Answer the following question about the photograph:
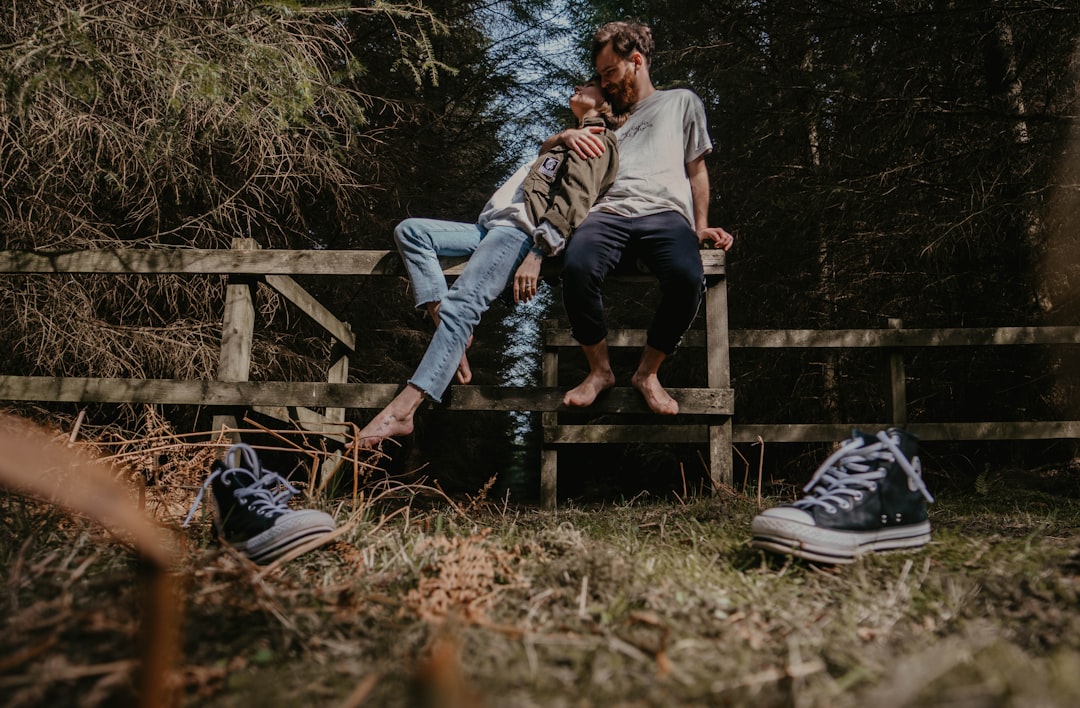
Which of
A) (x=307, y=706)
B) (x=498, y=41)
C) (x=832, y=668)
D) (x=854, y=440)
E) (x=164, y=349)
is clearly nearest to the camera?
(x=307, y=706)

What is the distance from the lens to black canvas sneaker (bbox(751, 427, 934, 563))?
1.55m

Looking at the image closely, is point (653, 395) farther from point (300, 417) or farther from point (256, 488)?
point (300, 417)

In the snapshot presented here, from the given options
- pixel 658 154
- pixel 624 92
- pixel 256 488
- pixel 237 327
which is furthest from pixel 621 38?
pixel 256 488

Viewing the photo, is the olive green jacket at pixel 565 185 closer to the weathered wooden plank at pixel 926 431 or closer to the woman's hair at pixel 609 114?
the woman's hair at pixel 609 114

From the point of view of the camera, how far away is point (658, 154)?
3117mm

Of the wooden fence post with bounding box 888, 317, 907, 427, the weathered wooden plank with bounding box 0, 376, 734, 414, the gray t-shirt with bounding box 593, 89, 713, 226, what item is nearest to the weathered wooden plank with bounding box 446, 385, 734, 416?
the weathered wooden plank with bounding box 0, 376, 734, 414

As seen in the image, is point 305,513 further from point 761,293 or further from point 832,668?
point 761,293

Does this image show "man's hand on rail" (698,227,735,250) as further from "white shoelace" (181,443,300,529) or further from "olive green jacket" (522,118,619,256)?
"white shoelace" (181,443,300,529)

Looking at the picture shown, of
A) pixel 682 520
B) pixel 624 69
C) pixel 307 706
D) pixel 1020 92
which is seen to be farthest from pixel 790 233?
pixel 307 706

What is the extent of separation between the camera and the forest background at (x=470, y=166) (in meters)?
3.72

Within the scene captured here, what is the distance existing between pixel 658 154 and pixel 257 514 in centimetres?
232

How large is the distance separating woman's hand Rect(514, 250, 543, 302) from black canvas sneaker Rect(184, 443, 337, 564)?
1.39m

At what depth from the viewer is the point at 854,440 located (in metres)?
1.76

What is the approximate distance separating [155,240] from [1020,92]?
22.7 feet
